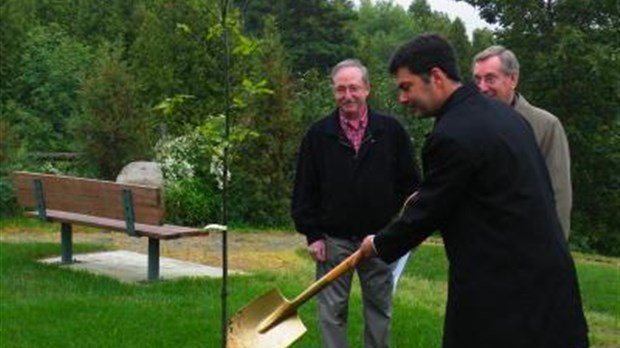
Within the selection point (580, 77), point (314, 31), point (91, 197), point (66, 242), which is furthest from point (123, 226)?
point (314, 31)

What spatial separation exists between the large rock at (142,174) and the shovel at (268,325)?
441 inches

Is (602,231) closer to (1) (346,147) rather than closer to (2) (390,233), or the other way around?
(1) (346,147)

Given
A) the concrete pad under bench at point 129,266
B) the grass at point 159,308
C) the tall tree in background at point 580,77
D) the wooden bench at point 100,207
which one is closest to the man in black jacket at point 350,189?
the grass at point 159,308

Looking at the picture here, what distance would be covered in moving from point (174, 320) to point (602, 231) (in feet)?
52.4

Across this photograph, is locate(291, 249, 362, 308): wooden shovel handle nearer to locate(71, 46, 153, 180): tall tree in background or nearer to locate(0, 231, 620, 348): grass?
locate(0, 231, 620, 348): grass

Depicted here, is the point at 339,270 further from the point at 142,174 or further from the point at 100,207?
the point at 142,174

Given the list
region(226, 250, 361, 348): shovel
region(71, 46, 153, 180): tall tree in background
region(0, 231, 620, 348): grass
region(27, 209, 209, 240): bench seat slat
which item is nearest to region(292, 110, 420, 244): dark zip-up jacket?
region(226, 250, 361, 348): shovel

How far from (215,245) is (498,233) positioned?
9797 millimetres

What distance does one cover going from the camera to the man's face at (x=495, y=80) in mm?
4875

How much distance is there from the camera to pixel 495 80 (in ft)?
16.0

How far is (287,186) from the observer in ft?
53.6

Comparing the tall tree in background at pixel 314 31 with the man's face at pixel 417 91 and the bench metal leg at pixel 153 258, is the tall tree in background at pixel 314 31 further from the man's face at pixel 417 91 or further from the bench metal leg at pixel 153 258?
the man's face at pixel 417 91

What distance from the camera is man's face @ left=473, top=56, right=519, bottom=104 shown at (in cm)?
488

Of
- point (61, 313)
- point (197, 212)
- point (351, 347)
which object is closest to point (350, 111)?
point (351, 347)
